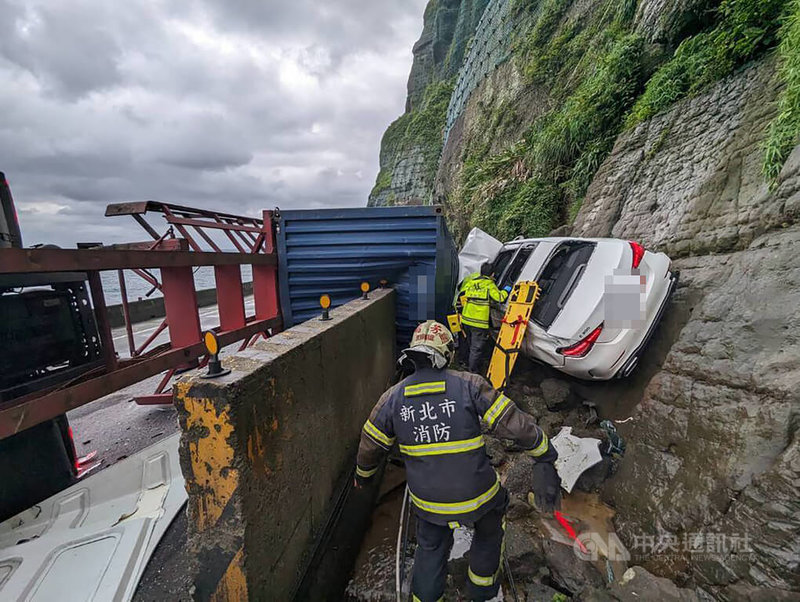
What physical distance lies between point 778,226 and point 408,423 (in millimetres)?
3347

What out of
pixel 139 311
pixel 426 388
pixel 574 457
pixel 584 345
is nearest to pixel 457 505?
pixel 426 388

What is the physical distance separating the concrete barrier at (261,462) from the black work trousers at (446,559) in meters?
0.61

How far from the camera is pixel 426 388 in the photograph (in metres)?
1.76

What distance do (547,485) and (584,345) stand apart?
128cm

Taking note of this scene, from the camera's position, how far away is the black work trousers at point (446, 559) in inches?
71.7

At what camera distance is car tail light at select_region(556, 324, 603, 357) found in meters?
2.76

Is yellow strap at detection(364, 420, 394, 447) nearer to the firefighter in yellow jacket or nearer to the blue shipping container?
the blue shipping container

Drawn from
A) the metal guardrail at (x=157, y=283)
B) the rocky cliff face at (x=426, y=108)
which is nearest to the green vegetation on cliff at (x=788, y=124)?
the metal guardrail at (x=157, y=283)

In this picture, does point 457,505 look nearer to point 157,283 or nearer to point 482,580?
point 482,580

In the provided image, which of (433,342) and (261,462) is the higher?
(433,342)

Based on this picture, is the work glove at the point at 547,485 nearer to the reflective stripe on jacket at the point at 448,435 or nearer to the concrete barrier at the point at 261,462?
the reflective stripe on jacket at the point at 448,435

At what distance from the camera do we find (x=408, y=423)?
1.77 metres

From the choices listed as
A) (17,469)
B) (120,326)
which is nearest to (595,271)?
(17,469)

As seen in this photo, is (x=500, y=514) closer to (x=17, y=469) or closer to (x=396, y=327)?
(x=396, y=327)
